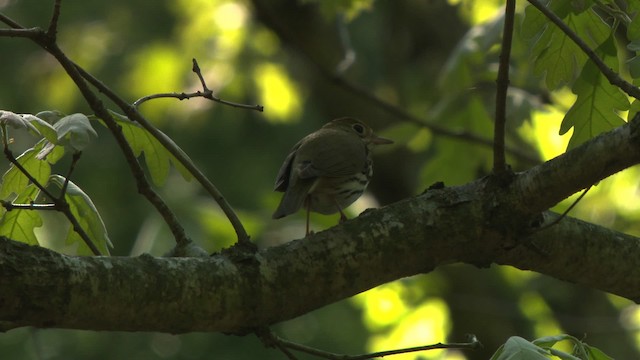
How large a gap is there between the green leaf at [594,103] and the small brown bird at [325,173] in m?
1.10

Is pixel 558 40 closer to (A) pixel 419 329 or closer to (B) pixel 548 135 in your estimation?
(B) pixel 548 135

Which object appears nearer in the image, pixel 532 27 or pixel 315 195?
pixel 532 27

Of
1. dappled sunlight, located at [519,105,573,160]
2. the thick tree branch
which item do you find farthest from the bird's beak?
the thick tree branch

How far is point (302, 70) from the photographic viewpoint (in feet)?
25.1

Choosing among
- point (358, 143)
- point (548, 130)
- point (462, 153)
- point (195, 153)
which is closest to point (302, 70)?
point (195, 153)

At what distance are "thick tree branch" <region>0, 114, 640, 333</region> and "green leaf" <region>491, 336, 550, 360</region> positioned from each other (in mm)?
512

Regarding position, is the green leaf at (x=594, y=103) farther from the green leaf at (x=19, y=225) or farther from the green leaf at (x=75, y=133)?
the green leaf at (x=19, y=225)

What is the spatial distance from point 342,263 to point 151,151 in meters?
0.67

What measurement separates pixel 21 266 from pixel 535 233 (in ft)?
4.41

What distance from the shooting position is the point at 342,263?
2.36 metres

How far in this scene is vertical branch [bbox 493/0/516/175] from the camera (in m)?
2.34

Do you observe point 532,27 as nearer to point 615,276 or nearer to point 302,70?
point 615,276

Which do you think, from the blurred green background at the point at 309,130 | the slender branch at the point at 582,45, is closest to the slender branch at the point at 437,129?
the blurred green background at the point at 309,130

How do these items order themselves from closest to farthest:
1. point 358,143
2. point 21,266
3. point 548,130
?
point 21,266
point 358,143
point 548,130
